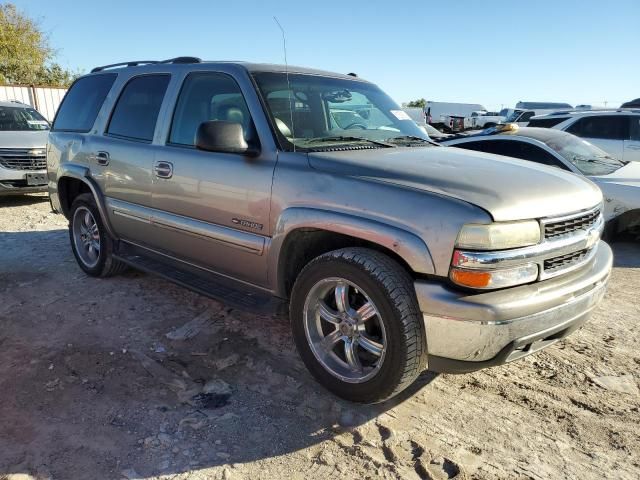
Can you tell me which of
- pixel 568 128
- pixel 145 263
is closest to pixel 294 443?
pixel 145 263

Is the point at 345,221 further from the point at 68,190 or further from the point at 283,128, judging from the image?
the point at 68,190

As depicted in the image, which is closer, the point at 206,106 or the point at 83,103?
the point at 206,106

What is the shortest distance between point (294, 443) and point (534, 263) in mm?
1525

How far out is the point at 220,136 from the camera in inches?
122

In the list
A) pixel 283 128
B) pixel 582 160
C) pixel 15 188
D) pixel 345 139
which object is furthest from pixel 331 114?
pixel 15 188

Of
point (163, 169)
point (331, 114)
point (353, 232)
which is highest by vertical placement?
point (331, 114)

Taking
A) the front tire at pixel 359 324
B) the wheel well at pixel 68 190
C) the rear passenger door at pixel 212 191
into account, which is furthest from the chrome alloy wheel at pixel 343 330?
the wheel well at pixel 68 190

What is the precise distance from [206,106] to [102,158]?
1.39 metres

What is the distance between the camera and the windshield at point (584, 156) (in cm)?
634

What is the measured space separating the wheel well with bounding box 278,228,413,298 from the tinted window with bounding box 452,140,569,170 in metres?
4.20

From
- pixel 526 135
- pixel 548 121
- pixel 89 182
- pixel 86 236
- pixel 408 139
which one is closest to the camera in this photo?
pixel 408 139

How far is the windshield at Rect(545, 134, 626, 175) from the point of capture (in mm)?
6336

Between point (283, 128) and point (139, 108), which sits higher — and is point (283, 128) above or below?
below

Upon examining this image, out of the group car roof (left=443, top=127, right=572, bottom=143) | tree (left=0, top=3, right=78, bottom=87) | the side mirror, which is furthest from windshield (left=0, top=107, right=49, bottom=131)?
tree (left=0, top=3, right=78, bottom=87)
